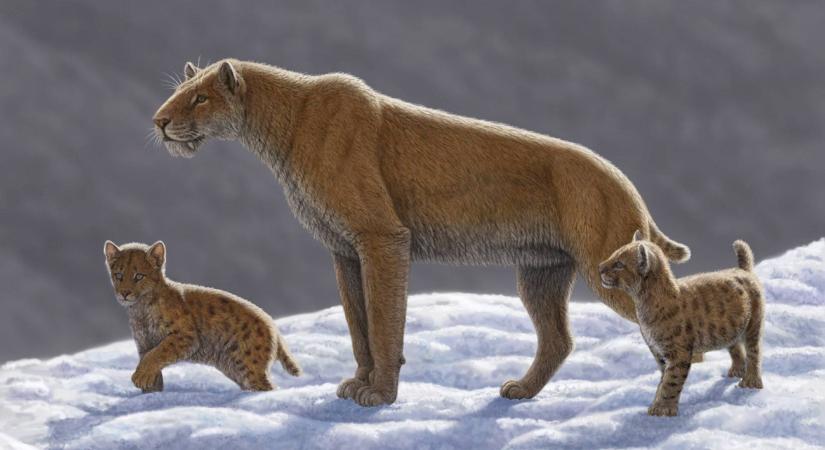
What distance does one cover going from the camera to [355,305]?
5.45 metres

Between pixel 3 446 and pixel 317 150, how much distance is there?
5.56 ft

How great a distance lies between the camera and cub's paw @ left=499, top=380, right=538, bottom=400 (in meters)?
5.36

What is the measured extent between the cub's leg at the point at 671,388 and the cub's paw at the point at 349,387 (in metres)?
1.29

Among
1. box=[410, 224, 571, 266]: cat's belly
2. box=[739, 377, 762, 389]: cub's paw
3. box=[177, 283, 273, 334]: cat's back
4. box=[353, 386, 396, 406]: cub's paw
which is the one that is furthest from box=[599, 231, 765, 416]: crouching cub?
box=[177, 283, 273, 334]: cat's back

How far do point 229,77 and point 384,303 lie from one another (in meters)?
1.16

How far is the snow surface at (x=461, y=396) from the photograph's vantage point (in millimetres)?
4605

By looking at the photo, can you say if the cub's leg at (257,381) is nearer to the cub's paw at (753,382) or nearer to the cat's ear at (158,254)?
the cat's ear at (158,254)

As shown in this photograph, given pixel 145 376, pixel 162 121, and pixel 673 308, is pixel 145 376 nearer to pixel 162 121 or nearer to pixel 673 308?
pixel 162 121

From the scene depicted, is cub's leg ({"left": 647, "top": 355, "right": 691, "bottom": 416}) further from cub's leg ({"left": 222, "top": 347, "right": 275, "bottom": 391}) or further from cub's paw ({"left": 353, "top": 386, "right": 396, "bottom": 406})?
cub's leg ({"left": 222, "top": 347, "right": 275, "bottom": 391})

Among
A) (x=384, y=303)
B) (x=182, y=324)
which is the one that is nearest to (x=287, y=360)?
(x=182, y=324)

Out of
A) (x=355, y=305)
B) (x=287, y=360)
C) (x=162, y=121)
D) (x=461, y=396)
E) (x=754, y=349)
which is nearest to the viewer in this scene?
(x=754, y=349)

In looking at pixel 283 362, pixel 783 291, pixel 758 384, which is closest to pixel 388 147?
pixel 283 362

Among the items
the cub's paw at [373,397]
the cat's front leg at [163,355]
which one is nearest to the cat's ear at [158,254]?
the cat's front leg at [163,355]

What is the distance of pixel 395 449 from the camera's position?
461 centimetres
